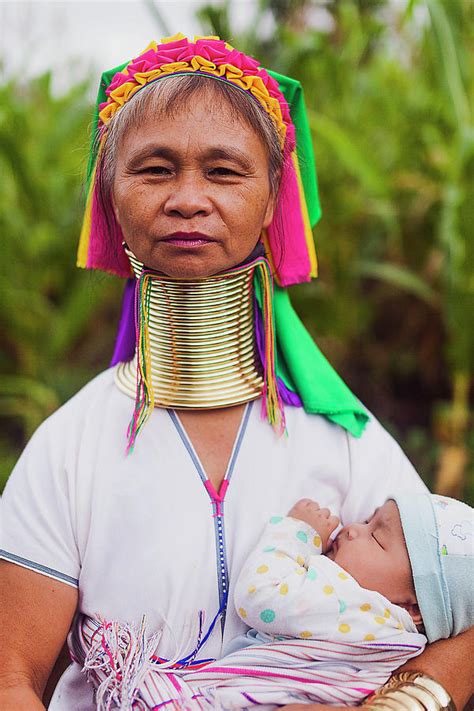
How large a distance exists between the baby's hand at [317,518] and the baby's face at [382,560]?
0.15ft

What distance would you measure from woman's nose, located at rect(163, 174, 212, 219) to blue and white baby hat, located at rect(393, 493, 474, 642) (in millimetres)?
775

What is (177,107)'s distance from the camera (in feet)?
5.44

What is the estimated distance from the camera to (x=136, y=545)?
175 cm

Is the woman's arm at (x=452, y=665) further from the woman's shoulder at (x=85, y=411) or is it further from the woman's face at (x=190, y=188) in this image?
the woman's face at (x=190, y=188)

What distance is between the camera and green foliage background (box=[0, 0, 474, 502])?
4.11 meters

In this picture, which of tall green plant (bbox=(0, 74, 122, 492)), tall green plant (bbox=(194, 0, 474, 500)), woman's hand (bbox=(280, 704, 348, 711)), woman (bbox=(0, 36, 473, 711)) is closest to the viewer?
woman's hand (bbox=(280, 704, 348, 711))

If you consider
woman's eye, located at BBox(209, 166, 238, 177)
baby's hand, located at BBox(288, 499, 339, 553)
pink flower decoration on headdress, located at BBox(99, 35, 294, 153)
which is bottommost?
baby's hand, located at BBox(288, 499, 339, 553)

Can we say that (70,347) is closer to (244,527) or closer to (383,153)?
(383,153)

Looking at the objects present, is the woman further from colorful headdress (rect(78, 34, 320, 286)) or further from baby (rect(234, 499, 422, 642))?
baby (rect(234, 499, 422, 642))

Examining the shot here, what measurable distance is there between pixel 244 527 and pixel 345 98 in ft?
12.9

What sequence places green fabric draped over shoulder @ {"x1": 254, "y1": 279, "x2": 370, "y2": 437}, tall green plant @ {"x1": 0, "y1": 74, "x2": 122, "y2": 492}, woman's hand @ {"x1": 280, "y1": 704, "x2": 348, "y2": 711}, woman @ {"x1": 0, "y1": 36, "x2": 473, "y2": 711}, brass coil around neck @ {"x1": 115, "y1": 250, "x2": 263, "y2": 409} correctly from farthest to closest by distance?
tall green plant @ {"x1": 0, "y1": 74, "x2": 122, "y2": 492}, green fabric draped over shoulder @ {"x1": 254, "y1": 279, "x2": 370, "y2": 437}, brass coil around neck @ {"x1": 115, "y1": 250, "x2": 263, "y2": 409}, woman @ {"x1": 0, "y1": 36, "x2": 473, "y2": 711}, woman's hand @ {"x1": 280, "y1": 704, "x2": 348, "y2": 711}

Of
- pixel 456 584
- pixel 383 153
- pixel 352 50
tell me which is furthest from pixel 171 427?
pixel 383 153

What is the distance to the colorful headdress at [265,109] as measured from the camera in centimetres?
174

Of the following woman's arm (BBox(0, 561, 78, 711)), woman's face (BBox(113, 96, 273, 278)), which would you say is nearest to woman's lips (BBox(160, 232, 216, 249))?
woman's face (BBox(113, 96, 273, 278))
